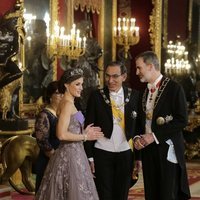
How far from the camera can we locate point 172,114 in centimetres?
431

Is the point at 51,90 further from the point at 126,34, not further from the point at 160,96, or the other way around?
the point at 126,34

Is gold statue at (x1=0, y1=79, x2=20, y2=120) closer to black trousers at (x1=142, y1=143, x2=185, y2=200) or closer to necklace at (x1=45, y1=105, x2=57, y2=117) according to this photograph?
necklace at (x1=45, y1=105, x2=57, y2=117)

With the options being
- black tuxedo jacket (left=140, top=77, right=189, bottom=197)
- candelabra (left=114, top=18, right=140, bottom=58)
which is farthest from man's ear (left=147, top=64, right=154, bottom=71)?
candelabra (left=114, top=18, right=140, bottom=58)

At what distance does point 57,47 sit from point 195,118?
3149 millimetres

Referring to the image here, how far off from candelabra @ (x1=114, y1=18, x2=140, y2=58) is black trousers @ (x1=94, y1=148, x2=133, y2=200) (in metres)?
6.11

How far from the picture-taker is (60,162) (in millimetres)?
4227

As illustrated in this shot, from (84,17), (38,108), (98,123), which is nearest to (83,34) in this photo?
(84,17)

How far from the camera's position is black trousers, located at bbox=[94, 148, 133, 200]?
4477 mm

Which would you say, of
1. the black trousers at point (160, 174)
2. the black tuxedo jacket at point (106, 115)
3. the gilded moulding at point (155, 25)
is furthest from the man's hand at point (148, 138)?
the gilded moulding at point (155, 25)

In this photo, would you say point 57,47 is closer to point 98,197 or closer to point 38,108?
point 38,108

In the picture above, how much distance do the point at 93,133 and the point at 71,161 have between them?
0.89ft

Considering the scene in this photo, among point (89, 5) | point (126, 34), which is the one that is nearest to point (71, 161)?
point (89, 5)

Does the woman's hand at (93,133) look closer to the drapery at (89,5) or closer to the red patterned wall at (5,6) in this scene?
the red patterned wall at (5,6)

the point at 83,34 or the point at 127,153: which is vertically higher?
the point at 83,34
